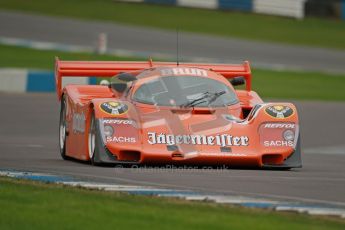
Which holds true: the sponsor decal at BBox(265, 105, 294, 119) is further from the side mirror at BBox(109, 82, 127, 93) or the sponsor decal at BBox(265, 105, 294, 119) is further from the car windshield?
the side mirror at BBox(109, 82, 127, 93)

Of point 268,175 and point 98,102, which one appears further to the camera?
point 98,102

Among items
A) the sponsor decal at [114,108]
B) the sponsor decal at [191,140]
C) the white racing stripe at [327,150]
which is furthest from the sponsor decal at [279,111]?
the white racing stripe at [327,150]

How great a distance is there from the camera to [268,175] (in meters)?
11.7

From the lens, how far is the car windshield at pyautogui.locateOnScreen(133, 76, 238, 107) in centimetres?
1286

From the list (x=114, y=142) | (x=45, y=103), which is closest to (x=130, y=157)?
(x=114, y=142)

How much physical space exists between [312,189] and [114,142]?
247cm

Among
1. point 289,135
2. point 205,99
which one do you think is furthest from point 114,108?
point 289,135

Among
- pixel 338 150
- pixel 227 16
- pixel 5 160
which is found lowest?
pixel 227 16

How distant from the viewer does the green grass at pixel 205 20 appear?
38.0m

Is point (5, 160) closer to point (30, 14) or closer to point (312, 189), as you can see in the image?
point (312, 189)

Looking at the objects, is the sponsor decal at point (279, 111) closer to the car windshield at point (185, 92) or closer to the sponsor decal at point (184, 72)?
the car windshield at point (185, 92)

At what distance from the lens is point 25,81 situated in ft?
78.4

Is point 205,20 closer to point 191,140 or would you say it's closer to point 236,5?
point 236,5

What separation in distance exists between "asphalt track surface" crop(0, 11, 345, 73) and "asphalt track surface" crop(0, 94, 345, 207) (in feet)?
41.5
